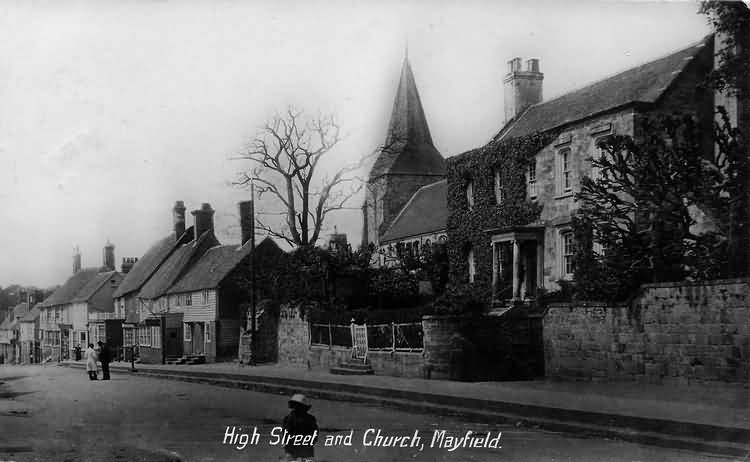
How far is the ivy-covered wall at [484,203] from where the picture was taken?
28641 millimetres

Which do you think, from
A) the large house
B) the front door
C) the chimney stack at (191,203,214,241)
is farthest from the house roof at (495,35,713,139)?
the chimney stack at (191,203,214,241)

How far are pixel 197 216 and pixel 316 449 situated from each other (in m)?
44.8

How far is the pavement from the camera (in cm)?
1141

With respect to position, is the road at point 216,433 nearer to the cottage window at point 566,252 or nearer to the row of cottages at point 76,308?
the cottage window at point 566,252

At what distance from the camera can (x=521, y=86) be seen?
114 ft

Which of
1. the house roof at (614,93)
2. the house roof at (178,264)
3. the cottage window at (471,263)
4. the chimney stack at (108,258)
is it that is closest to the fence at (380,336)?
the cottage window at (471,263)

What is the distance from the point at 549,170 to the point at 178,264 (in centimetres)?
3278

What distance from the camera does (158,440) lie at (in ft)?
40.5

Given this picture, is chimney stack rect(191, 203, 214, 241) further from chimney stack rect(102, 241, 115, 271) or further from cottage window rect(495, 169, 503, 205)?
cottage window rect(495, 169, 503, 205)

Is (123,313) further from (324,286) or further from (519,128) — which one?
(519,128)

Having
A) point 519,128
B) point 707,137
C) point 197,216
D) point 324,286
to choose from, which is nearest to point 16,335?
point 197,216

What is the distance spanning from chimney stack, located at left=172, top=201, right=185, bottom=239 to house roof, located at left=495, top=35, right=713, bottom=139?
105ft

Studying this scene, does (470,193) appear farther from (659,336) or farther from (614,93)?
(659,336)

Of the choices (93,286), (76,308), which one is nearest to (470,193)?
(93,286)
